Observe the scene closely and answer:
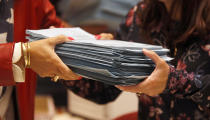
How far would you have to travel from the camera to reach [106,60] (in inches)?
28.0

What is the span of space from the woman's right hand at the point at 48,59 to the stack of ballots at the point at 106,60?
0.08 ft

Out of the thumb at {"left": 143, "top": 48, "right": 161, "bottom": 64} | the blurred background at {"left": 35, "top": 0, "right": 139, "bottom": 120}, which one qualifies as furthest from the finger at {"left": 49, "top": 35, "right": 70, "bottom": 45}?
the blurred background at {"left": 35, "top": 0, "right": 139, "bottom": 120}

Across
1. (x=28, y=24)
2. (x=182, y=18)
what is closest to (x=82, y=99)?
(x=182, y=18)

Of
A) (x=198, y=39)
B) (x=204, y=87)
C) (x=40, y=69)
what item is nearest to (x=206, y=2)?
(x=198, y=39)

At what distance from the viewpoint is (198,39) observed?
3.71 ft

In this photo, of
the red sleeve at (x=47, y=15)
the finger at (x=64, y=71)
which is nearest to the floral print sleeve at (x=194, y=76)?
the finger at (x=64, y=71)

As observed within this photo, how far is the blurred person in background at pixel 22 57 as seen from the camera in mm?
696

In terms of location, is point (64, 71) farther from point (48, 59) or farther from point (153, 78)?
point (153, 78)

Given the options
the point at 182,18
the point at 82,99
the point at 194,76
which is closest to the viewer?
the point at 194,76

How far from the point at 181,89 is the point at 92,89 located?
0.38 meters

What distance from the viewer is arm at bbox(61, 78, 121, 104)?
3.83ft

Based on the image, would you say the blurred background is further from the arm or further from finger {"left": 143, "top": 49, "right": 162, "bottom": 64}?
finger {"left": 143, "top": 49, "right": 162, "bottom": 64}

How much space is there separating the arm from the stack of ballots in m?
0.41

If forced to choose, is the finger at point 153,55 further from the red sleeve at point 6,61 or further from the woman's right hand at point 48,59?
the red sleeve at point 6,61
